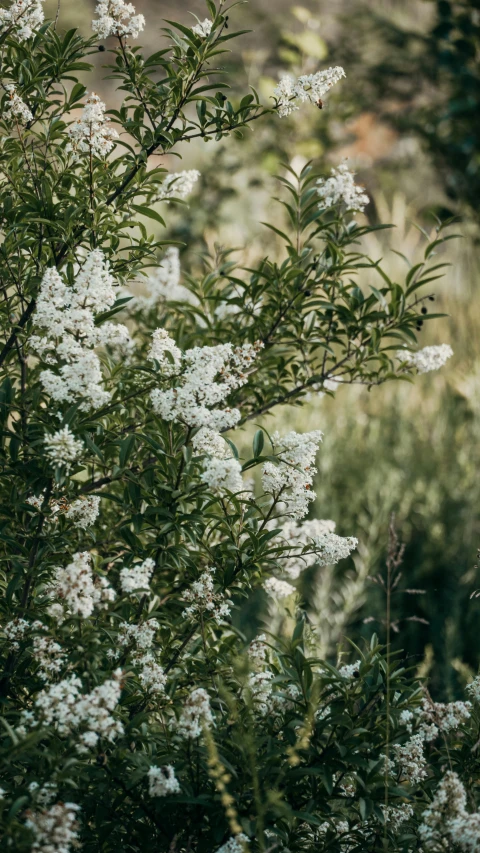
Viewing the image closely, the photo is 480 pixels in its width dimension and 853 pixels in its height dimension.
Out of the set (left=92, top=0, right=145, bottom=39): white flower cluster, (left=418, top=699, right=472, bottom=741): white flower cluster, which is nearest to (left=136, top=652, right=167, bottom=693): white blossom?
(left=418, top=699, right=472, bottom=741): white flower cluster

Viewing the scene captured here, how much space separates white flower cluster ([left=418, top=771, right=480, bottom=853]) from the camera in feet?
5.06

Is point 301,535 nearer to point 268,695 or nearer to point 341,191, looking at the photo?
point 268,695

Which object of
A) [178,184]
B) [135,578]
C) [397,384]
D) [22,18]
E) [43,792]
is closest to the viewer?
[43,792]

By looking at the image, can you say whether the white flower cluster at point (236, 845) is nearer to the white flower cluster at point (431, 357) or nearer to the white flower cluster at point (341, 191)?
the white flower cluster at point (431, 357)

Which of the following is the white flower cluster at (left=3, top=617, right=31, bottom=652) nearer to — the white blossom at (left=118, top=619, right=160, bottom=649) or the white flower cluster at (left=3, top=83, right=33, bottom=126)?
the white blossom at (left=118, top=619, right=160, bottom=649)

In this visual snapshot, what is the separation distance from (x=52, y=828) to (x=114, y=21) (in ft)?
5.94

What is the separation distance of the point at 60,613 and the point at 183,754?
42cm

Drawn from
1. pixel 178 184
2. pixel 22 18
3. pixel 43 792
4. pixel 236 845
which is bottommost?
pixel 236 845

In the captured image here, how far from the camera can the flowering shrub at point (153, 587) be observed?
5.35 ft

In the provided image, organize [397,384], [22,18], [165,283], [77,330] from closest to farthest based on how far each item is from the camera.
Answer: [77,330], [22,18], [165,283], [397,384]

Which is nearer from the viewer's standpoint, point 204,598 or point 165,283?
point 204,598

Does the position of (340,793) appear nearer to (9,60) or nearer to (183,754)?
(183,754)

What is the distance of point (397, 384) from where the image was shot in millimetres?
6676

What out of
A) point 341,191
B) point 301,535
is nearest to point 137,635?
point 301,535
